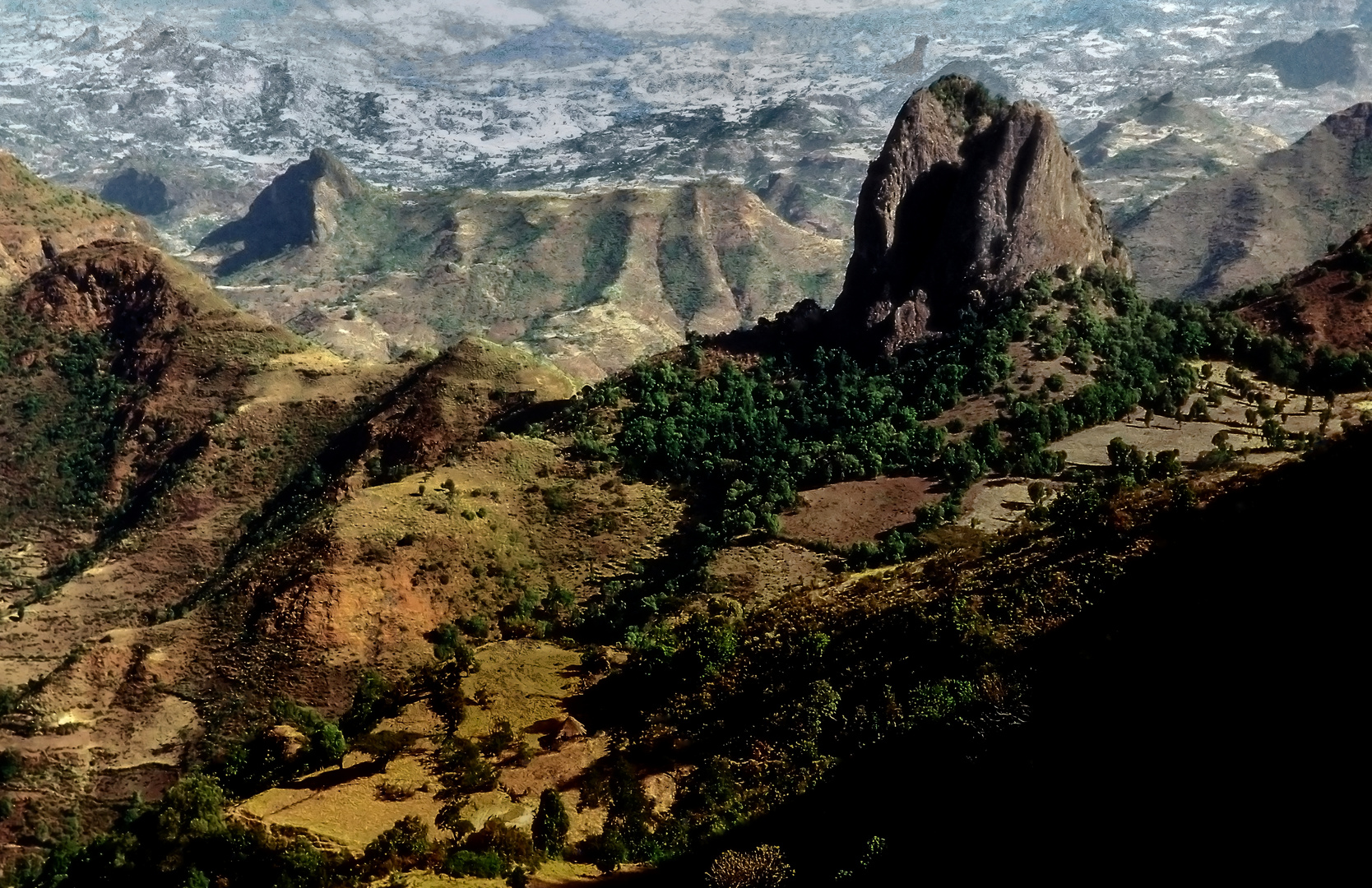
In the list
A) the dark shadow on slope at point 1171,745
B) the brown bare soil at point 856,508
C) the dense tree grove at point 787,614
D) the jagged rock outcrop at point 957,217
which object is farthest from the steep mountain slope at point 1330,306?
the dark shadow on slope at point 1171,745

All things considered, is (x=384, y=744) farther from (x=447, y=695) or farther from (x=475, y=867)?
A: (x=475, y=867)

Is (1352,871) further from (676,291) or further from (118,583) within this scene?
(676,291)

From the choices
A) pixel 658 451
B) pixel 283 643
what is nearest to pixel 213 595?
pixel 283 643

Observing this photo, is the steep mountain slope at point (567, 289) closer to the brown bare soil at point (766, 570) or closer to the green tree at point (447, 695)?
the brown bare soil at point (766, 570)

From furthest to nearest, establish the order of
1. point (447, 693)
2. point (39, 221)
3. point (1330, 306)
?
point (39, 221)
point (1330, 306)
point (447, 693)

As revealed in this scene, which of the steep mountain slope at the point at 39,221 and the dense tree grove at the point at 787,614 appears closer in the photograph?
the dense tree grove at the point at 787,614

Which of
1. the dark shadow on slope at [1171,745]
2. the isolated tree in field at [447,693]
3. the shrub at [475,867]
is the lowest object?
the isolated tree in field at [447,693]

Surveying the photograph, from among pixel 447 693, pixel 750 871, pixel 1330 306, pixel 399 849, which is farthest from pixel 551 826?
pixel 1330 306
